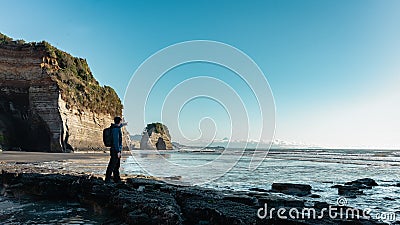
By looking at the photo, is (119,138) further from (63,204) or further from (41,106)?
(41,106)

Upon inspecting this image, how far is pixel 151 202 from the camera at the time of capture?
5133 millimetres

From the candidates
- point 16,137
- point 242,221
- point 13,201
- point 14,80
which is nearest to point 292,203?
point 242,221

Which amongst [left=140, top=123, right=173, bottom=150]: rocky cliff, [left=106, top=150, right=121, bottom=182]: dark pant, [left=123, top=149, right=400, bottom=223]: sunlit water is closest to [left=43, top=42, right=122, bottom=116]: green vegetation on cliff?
[left=123, top=149, right=400, bottom=223]: sunlit water

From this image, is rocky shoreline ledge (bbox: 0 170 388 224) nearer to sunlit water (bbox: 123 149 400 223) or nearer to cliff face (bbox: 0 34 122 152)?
sunlit water (bbox: 123 149 400 223)

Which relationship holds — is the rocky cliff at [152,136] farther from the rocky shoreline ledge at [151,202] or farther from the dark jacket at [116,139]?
the rocky shoreline ledge at [151,202]

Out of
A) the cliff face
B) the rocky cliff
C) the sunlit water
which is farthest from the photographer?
the rocky cliff

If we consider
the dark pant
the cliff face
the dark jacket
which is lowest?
the dark pant

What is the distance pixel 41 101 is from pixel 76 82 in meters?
6.29

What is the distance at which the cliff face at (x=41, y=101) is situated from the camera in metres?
28.2

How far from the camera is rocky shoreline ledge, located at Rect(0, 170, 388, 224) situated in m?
4.41

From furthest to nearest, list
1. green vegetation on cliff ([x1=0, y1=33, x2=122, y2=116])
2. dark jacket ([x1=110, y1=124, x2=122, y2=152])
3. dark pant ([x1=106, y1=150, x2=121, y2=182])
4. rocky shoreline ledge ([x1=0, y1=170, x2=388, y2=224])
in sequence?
green vegetation on cliff ([x1=0, y1=33, x2=122, y2=116])
dark jacket ([x1=110, y1=124, x2=122, y2=152])
dark pant ([x1=106, y1=150, x2=121, y2=182])
rocky shoreline ledge ([x1=0, y1=170, x2=388, y2=224])

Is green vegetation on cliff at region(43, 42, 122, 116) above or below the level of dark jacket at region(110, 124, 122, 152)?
above

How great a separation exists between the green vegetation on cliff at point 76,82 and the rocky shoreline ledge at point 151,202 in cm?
2412

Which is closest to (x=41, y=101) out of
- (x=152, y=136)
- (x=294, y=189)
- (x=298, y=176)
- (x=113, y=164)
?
(x=113, y=164)
